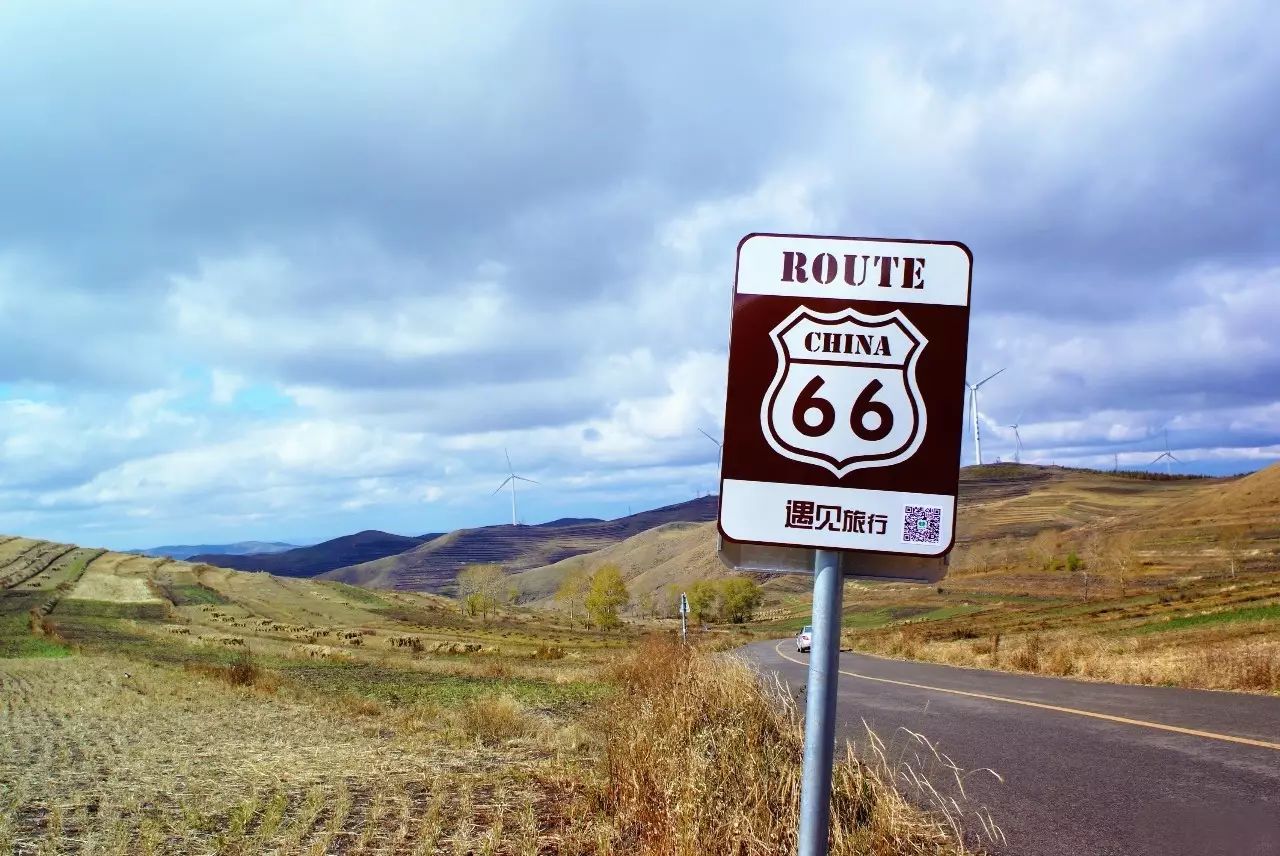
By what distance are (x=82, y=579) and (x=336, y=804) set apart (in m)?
117

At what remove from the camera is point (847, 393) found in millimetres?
2969

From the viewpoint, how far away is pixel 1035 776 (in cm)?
945

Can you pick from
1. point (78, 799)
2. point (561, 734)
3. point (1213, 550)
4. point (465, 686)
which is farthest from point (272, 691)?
point (1213, 550)

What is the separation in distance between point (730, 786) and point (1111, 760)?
5.71 metres

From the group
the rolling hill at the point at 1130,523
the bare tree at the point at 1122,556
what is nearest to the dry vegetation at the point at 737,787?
the bare tree at the point at 1122,556

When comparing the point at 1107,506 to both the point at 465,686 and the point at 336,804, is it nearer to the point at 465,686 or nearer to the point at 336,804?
the point at 465,686

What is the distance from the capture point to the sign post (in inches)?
116

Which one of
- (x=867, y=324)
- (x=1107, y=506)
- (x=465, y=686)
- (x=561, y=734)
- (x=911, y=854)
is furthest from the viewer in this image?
(x=1107, y=506)

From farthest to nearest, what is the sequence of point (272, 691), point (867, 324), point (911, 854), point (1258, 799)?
point (272, 691)
point (1258, 799)
point (911, 854)
point (867, 324)

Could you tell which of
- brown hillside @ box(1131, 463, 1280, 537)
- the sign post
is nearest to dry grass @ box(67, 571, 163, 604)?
the sign post

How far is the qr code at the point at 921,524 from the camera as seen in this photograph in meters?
2.94

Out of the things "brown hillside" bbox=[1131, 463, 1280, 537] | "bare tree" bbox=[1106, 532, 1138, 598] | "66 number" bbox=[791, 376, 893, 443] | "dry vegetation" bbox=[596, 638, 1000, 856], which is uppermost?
"brown hillside" bbox=[1131, 463, 1280, 537]

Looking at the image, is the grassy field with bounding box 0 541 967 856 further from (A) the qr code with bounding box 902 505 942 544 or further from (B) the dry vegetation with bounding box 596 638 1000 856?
(A) the qr code with bounding box 902 505 942 544

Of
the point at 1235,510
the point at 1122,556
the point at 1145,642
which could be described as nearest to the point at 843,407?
the point at 1145,642
